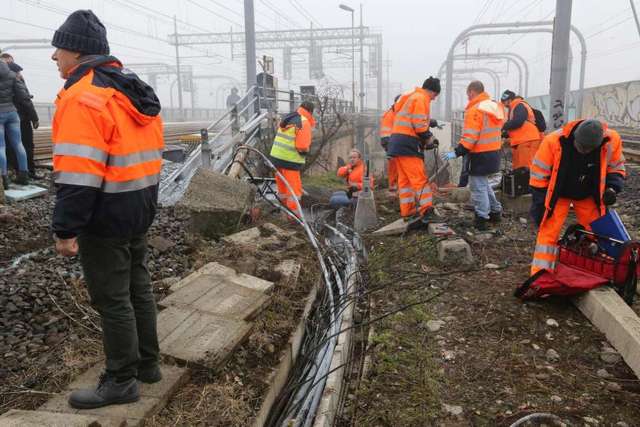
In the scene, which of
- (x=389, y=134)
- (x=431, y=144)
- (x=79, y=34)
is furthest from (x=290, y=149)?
(x=79, y=34)

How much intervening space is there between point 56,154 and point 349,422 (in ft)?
7.46

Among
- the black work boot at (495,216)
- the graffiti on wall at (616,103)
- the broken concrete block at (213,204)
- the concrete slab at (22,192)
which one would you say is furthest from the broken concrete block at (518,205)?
the graffiti on wall at (616,103)

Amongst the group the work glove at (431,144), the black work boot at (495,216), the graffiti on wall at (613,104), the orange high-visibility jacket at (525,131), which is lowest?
the black work boot at (495,216)

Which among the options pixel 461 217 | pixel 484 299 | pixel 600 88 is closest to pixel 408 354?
pixel 484 299

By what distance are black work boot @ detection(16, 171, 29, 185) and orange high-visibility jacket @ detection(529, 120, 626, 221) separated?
6553 millimetres

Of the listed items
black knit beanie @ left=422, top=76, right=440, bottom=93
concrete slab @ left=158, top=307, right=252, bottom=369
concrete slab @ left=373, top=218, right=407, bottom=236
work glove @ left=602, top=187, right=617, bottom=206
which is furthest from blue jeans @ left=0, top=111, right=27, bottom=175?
work glove @ left=602, top=187, right=617, bottom=206

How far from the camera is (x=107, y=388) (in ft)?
7.89

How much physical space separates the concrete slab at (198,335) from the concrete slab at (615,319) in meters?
2.60

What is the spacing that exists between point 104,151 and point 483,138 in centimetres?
511

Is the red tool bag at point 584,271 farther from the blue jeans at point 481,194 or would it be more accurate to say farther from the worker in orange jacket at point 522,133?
the worker in orange jacket at point 522,133

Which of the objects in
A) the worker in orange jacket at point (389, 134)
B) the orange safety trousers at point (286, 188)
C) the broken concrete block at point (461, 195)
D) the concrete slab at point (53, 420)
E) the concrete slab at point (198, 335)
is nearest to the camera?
the concrete slab at point (53, 420)

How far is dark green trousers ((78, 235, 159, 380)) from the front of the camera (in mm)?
2262

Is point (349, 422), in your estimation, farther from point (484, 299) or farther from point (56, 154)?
point (56, 154)

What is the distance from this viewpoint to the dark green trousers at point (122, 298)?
2.26m
